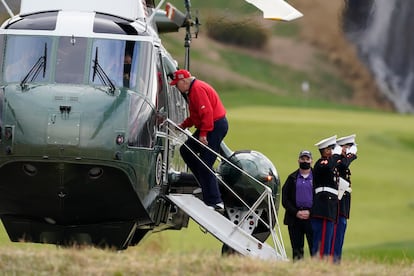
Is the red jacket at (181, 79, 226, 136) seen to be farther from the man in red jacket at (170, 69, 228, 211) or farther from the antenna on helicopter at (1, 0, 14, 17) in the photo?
the antenna on helicopter at (1, 0, 14, 17)

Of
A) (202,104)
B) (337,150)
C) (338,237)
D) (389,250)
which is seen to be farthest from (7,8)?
(389,250)

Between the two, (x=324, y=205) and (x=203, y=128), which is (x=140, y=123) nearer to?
(x=203, y=128)

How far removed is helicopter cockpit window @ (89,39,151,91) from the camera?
16.8m

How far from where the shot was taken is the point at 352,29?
2778 cm

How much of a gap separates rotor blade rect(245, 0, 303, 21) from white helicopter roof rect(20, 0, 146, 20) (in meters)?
1.72

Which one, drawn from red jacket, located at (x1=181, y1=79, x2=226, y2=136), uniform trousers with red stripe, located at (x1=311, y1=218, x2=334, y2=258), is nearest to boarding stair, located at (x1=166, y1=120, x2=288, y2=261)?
red jacket, located at (x1=181, y1=79, x2=226, y2=136)

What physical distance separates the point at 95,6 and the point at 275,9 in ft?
8.41

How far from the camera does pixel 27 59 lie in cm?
1698

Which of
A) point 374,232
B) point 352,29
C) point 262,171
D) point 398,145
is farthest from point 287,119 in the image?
point 262,171

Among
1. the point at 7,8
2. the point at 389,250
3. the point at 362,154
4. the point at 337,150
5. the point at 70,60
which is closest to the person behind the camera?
the point at 70,60

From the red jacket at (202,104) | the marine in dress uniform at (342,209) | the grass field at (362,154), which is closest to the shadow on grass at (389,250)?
the grass field at (362,154)

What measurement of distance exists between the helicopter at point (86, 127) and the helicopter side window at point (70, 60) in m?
0.01

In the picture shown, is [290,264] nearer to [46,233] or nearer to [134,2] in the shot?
[46,233]

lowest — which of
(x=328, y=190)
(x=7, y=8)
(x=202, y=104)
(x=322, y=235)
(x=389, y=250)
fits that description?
(x=389, y=250)
